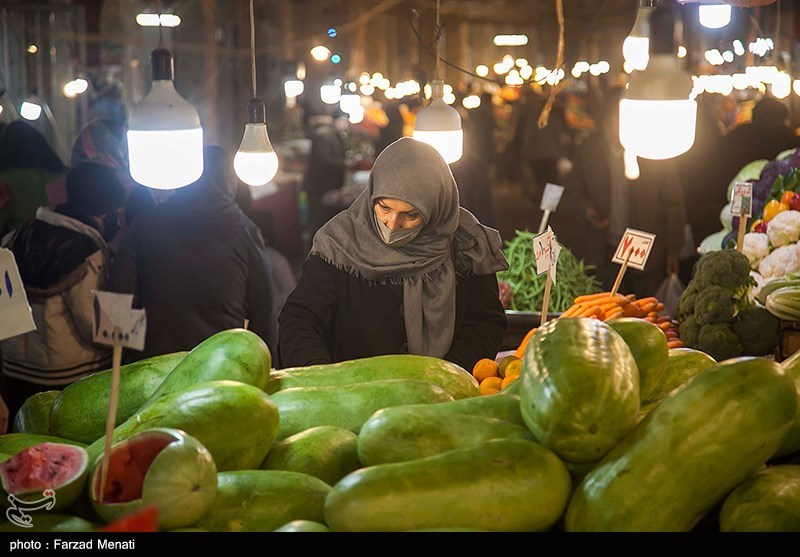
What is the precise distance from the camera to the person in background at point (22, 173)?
6887 millimetres

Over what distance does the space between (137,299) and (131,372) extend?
289 cm

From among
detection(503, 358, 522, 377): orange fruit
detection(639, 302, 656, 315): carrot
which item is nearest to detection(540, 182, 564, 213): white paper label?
detection(639, 302, 656, 315): carrot

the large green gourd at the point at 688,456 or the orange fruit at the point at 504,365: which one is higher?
the large green gourd at the point at 688,456

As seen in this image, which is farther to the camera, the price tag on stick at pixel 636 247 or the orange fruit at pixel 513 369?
the price tag on stick at pixel 636 247

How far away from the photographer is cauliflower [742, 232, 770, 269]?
5.08 metres

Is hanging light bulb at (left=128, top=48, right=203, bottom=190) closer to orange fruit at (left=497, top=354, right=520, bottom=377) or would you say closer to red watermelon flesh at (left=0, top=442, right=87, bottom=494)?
orange fruit at (left=497, top=354, right=520, bottom=377)

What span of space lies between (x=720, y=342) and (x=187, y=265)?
8.36 ft

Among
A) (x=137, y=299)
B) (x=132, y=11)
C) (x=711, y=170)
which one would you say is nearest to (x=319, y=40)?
(x=132, y=11)

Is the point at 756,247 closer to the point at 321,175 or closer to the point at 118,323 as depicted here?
the point at 118,323

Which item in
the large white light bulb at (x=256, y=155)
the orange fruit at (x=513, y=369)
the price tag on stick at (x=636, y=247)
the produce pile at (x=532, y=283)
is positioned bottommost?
the produce pile at (x=532, y=283)

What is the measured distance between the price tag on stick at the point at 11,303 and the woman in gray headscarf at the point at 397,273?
1.49 m

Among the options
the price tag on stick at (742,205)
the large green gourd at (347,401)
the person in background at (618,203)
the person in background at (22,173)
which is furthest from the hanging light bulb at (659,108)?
the person in background at (22,173)

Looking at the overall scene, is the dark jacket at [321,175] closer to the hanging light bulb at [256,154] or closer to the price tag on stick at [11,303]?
the hanging light bulb at [256,154]

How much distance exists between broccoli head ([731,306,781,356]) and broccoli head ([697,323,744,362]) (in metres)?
0.03
